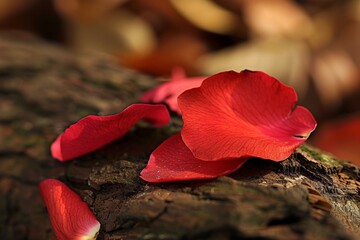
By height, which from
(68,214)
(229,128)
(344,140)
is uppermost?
(229,128)

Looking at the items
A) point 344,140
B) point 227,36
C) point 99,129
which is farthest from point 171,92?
point 227,36

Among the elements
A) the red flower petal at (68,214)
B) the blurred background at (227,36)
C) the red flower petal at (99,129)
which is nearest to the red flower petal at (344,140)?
the blurred background at (227,36)

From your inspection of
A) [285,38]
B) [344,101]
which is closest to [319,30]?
[285,38]

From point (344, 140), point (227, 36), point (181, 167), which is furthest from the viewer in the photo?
point (227, 36)

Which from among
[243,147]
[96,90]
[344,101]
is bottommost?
[344,101]

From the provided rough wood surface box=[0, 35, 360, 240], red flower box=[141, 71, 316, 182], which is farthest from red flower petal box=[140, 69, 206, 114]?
red flower box=[141, 71, 316, 182]

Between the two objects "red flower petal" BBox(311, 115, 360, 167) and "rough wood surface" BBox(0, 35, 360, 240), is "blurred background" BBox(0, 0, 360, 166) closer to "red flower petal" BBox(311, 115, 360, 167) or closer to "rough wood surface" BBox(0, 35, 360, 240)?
"red flower petal" BBox(311, 115, 360, 167)

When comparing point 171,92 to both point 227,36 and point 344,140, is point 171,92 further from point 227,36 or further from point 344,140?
point 227,36

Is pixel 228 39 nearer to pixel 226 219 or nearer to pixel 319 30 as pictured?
pixel 319 30
